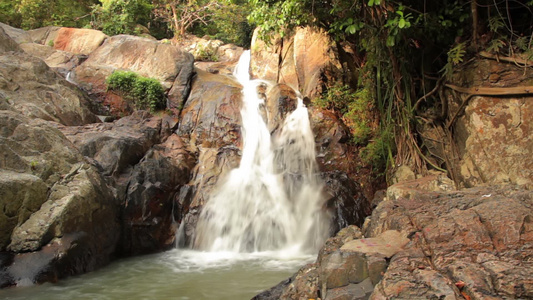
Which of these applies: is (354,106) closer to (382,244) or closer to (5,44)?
(382,244)

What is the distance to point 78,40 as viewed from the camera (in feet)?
41.8

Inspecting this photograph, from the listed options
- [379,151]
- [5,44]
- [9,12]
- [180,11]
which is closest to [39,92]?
[5,44]

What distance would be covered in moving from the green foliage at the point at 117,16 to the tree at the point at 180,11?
3.12ft

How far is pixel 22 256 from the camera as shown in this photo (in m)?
5.09

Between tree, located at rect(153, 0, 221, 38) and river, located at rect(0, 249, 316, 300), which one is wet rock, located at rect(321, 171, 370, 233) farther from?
tree, located at rect(153, 0, 221, 38)

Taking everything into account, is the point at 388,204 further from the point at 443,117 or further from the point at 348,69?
the point at 348,69

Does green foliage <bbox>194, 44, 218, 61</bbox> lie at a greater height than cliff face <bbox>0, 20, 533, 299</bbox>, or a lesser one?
greater

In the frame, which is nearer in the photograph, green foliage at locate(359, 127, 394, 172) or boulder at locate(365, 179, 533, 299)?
boulder at locate(365, 179, 533, 299)

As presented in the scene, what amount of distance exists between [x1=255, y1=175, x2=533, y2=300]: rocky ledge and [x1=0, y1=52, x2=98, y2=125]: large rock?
6.65 meters

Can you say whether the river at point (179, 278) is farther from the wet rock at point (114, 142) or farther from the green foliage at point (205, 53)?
the green foliage at point (205, 53)

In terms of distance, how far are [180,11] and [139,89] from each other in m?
9.03

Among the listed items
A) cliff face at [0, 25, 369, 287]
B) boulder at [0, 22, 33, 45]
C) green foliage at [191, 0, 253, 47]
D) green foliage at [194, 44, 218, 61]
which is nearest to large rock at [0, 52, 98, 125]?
cliff face at [0, 25, 369, 287]

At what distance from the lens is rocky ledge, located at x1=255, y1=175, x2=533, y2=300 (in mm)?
2578

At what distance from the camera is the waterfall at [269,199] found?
7152mm
